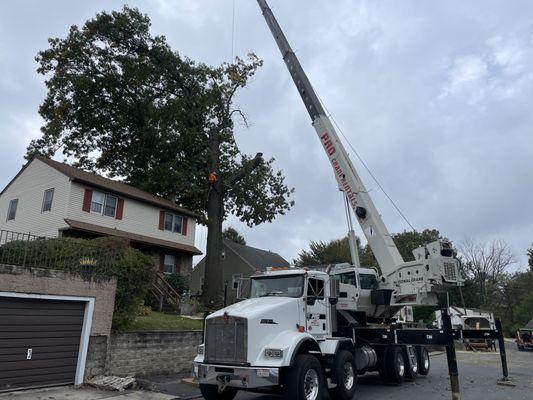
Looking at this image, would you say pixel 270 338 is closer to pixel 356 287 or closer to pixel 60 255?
pixel 356 287

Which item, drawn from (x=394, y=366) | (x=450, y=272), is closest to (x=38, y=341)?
(x=394, y=366)

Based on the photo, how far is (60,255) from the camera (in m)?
12.4

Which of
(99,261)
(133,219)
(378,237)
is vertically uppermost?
(133,219)

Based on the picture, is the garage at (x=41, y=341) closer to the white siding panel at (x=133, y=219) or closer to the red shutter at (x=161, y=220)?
the white siding panel at (x=133, y=219)

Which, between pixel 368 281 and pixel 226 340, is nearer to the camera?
pixel 226 340

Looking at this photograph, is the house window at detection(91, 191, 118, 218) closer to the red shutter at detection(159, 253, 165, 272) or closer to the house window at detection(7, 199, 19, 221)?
the red shutter at detection(159, 253, 165, 272)

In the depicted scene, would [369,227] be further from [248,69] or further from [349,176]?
[248,69]

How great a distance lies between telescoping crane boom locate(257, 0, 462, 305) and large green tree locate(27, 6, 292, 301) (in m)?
11.1

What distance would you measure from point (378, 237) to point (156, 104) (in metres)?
21.7

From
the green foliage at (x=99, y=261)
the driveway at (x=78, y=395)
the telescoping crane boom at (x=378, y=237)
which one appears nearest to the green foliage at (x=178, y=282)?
the green foliage at (x=99, y=261)

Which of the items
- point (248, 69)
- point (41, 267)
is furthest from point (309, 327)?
point (248, 69)

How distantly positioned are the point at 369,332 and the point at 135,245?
17155 millimetres

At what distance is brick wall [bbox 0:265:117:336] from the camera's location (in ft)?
36.1

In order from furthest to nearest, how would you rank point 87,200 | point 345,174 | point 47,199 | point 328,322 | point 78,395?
point 47,199 → point 87,200 → point 345,174 → point 328,322 → point 78,395
